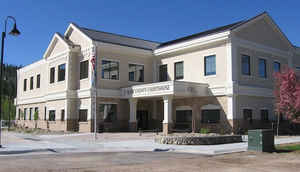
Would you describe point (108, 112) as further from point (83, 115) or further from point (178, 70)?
point (178, 70)

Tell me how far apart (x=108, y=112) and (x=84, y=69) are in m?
4.90

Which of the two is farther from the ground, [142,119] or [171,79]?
[171,79]

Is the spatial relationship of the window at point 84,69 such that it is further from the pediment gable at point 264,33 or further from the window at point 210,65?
the pediment gable at point 264,33

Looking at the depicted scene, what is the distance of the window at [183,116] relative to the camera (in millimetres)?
30567

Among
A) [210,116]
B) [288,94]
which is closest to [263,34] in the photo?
[210,116]

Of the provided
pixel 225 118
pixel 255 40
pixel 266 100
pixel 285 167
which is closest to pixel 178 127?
pixel 225 118

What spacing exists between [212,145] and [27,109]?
34005 millimetres

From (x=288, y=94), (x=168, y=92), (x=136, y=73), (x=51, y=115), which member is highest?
(x=136, y=73)

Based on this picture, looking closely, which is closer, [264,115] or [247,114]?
[247,114]

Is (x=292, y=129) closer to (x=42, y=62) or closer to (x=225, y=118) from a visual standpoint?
(x=225, y=118)

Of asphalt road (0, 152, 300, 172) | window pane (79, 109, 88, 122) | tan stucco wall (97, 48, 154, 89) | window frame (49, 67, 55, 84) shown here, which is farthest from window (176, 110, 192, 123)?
asphalt road (0, 152, 300, 172)

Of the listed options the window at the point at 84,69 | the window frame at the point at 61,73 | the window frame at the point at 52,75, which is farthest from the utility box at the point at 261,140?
the window frame at the point at 52,75

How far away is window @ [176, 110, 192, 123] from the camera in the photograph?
30567 millimetres

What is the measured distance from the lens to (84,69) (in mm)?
32812
